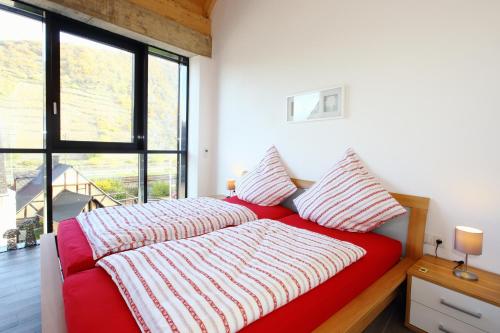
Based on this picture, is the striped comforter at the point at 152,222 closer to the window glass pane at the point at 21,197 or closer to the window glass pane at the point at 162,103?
the window glass pane at the point at 21,197

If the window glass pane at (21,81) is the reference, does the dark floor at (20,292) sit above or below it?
below

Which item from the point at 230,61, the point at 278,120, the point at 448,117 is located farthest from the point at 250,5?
the point at 448,117

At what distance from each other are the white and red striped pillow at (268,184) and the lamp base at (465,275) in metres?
1.46

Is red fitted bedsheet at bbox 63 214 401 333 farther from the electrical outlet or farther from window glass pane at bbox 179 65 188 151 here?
window glass pane at bbox 179 65 188 151

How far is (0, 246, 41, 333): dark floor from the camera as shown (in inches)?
65.3

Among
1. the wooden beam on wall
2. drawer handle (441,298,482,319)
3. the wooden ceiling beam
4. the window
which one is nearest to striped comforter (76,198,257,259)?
the window

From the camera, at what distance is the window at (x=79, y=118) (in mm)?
2654

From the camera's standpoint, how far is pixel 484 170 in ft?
5.53

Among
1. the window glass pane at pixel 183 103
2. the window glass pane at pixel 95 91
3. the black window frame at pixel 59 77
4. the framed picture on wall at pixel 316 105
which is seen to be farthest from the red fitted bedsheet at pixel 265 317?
the window glass pane at pixel 183 103

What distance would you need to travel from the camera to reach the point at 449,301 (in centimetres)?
149

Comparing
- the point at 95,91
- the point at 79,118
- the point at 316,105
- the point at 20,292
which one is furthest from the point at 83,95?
the point at 316,105

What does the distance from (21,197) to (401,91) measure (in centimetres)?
397

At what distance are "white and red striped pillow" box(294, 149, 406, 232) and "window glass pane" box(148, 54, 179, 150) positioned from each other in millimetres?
2435

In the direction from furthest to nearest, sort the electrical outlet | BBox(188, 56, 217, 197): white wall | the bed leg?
BBox(188, 56, 217, 197): white wall, the electrical outlet, the bed leg
